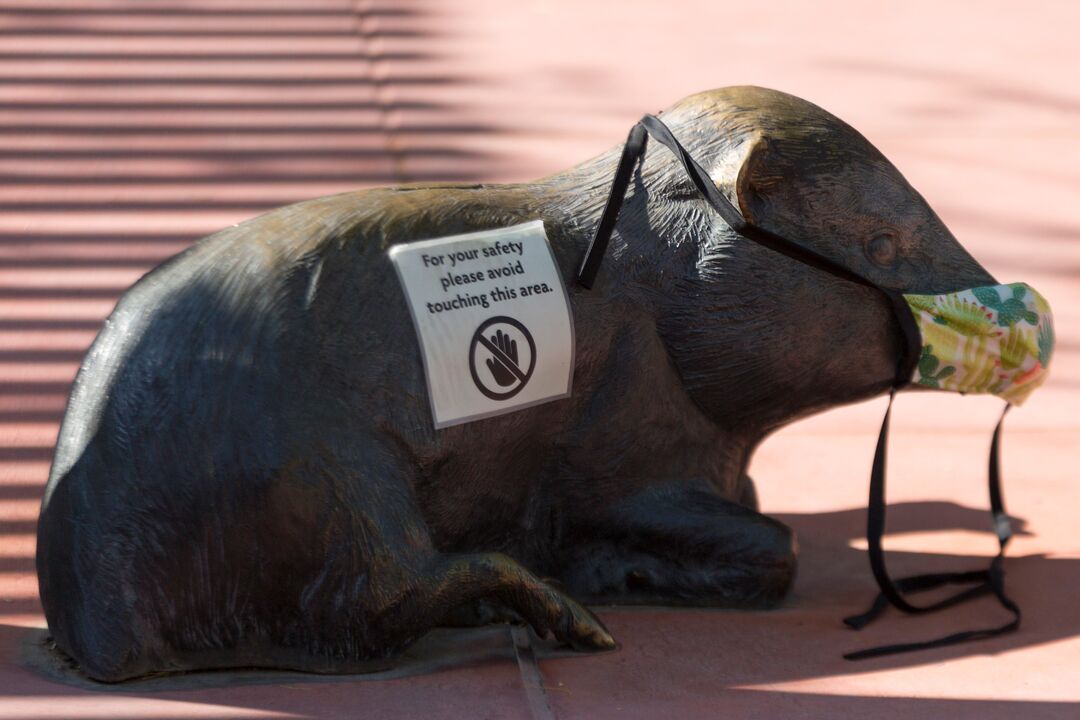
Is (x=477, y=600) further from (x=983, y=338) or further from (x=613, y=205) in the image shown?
(x=983, y=338)

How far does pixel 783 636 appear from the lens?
3475 millimetres

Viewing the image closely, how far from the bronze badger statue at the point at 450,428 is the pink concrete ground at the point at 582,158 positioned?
0.48 feet

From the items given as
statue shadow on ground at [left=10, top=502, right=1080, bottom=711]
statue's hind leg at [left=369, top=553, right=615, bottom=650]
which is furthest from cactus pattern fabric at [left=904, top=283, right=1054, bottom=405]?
statue's hind leg at [left=369, top=553, right=615, bottom=650]

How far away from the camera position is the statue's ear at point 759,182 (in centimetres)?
344

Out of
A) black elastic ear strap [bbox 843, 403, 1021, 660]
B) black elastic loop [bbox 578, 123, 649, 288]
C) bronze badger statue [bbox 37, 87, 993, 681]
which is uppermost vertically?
black elastic loop [bbox 578, 123, 649, 288]

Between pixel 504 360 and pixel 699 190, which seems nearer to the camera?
pixel 504 360

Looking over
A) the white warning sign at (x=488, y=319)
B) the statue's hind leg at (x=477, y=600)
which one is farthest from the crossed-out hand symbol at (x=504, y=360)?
the statue's hind leg at (x=477, y=600)

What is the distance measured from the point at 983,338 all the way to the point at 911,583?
653 millimetres

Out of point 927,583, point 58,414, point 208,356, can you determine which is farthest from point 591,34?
point 208,356

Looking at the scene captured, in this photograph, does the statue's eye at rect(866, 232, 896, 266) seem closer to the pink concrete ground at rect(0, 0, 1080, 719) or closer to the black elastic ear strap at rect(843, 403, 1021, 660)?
the black elastic ear strap at rect(843, 403, 1021, 660)

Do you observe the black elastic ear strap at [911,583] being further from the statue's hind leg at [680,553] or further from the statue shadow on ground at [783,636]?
the statue's hind leg at [680,553]

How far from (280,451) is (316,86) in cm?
440

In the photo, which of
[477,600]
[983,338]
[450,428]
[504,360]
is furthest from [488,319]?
[983,338]

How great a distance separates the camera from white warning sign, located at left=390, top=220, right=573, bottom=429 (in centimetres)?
321
